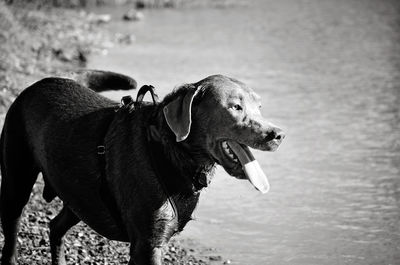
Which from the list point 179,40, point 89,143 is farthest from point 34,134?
point 179,40

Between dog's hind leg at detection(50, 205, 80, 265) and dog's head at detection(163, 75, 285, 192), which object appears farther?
dog's hind leg at detection(50, 205, 80, 265)

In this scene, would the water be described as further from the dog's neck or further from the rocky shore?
the dog's neck

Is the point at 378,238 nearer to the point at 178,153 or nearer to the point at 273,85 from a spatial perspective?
the point at 178,153

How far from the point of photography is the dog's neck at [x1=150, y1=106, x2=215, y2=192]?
169 inches

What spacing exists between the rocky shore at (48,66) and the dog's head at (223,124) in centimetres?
215

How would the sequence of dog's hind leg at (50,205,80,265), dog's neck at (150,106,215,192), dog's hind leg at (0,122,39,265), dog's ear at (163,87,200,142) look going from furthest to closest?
1. dog's hind leg at (50,205,80,265)
2. dog's hind leg at (0,122,39,265)
3. dog's neck at (150,106,215,192)
4. dog's ear at (163,87,200,142)

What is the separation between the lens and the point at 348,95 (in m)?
15.1

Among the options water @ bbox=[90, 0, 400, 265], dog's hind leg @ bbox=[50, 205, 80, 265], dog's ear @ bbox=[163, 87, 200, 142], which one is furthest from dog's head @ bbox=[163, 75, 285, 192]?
water @ bbox=[90, 0, 400, 265]

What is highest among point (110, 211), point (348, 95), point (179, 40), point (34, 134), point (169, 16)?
point (34, 134)

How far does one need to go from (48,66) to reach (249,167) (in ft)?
41.2

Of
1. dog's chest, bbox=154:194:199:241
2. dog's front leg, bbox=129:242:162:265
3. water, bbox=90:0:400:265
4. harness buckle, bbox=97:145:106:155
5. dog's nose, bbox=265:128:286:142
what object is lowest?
water, bbox=90:0:400:265

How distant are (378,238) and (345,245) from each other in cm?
49

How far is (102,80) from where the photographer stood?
18.3 feet

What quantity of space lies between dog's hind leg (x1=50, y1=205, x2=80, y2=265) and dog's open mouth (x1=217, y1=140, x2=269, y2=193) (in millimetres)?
1632
